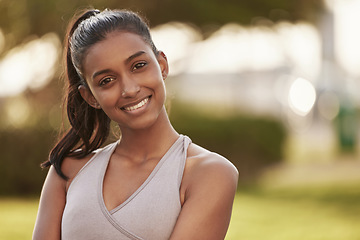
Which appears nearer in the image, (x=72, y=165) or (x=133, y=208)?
(x=133, y=208)

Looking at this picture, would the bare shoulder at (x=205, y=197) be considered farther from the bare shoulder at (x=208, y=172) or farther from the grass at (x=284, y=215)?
the grass at (x=284, y=215)

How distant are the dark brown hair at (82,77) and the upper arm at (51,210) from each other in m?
0.04

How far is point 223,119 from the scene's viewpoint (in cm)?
1134

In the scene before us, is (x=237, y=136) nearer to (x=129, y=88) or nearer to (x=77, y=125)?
(x=77, y=125)

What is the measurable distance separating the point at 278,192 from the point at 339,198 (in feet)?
3.85

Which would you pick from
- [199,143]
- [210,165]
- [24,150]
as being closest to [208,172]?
[210,165]

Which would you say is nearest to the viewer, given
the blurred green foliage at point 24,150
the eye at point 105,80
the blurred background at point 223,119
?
the eye at point 105,80

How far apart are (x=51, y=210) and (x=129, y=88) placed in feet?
1.64

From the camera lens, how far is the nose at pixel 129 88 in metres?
1.92

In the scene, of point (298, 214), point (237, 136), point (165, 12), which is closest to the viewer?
point (298, 214)

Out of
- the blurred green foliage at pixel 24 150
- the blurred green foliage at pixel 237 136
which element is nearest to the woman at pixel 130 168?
the blurred green foliage at pixel 24 150

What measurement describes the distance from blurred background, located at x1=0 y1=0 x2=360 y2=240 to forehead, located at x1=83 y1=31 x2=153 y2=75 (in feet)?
16.4

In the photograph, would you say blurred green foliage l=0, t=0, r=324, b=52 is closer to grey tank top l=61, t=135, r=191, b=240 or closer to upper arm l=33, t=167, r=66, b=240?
upper arm l=33, t=167, r=66, b=240

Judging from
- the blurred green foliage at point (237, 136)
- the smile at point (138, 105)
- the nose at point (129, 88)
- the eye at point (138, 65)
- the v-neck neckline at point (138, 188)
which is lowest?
the v-neck neckline at point (138, 188)
